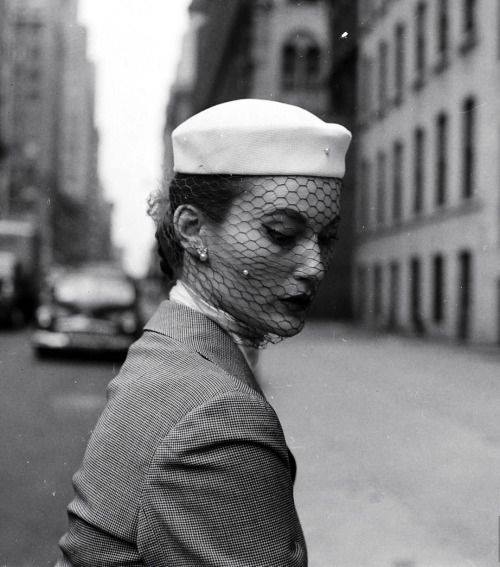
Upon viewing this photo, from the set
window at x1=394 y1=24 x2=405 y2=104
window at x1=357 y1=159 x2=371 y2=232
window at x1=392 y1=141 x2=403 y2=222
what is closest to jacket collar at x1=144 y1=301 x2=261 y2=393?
window at x1=357 y1=159 x2=371 y2=232

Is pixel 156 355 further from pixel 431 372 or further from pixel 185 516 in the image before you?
pixel 431 372

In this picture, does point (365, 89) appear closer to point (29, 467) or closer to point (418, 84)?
point (418, 84)

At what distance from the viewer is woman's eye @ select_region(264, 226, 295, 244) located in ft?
4.31

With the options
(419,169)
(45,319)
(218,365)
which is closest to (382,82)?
(419,169)

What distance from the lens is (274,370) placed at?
2377 millimetres

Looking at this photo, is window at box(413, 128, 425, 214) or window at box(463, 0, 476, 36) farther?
window at box(413, 128, 425, 214)

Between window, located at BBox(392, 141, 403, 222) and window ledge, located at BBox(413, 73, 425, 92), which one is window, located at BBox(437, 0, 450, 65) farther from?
window, located at BBox(392, 141, 403, 222)

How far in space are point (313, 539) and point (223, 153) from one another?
3.22 feet

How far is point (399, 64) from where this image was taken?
6.96 ft

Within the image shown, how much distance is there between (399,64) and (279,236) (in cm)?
96

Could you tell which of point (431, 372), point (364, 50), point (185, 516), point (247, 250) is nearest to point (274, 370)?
point (431, 372)

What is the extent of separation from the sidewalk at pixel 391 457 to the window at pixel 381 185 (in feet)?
0.91

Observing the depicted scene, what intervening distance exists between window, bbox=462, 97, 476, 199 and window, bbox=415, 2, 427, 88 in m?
0.13

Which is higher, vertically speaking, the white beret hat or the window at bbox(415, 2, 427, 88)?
the window at bbox(415, 2, 427, 88)
